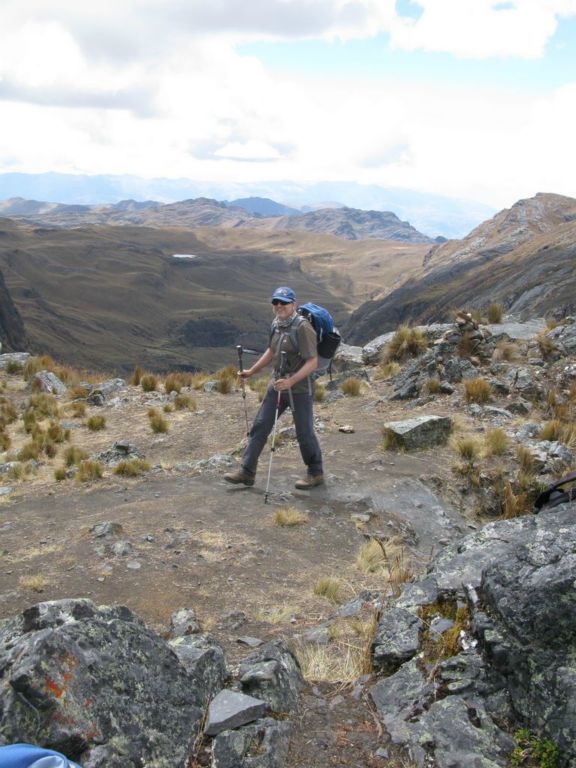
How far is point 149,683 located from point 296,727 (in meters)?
0.93

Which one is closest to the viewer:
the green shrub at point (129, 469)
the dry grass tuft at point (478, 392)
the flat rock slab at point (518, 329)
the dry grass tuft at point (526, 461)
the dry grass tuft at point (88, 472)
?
the dry grass tuft at point (526, 461)

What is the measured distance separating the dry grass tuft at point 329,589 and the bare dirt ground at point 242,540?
7 cm

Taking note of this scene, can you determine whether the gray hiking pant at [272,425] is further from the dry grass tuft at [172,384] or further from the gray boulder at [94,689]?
the dry grass tuft at [172,384]

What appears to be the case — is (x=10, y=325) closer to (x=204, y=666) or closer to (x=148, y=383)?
(x=148, y=383)

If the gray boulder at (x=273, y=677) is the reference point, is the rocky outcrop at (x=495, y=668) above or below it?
above

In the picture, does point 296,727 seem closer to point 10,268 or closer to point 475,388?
point 475,388

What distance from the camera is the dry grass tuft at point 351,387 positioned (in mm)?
15320

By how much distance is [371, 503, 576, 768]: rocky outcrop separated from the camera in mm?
3355

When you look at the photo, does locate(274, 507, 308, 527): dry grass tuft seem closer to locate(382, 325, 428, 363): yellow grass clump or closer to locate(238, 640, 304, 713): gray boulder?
locate(238, 640, 304, 713): gray boulder

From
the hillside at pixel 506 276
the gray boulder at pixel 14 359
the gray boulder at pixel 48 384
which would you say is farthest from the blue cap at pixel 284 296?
the hillside at pixel 506 276

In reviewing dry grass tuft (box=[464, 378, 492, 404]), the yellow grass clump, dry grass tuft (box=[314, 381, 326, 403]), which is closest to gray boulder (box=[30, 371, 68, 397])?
dry grass tuft (box=[314, 381, 326, 403])

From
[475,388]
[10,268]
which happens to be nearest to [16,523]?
[475,388]

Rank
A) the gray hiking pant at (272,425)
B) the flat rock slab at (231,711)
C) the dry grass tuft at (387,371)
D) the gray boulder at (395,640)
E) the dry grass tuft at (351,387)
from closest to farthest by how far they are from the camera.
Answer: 1. the flat rock slab at (231,711)
2. the gray boulder at (395,640)
3. the gray hiking pant at (272,425)
4. the dry grass tuft at (351,387)
5. the dry grass tuft at (387,371)

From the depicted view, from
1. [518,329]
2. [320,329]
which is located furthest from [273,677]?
[518,329]
